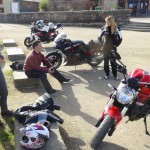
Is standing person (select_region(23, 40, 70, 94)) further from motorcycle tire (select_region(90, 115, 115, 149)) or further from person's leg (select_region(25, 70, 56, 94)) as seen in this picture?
motorcycle tire (select_region(90, 115, 115, 149))

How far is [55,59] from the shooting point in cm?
930

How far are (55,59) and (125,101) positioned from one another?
506cm

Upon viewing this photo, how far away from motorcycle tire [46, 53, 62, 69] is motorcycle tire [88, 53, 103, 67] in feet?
3.56

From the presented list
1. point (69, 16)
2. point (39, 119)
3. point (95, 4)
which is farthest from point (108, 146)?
point (95, 4)

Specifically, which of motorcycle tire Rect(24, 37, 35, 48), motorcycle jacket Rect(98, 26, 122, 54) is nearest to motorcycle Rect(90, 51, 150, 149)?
motorcycle jacket Rect(98, 26, 122, 54)

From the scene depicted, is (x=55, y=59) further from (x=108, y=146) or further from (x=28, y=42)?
(x=28, y=42)

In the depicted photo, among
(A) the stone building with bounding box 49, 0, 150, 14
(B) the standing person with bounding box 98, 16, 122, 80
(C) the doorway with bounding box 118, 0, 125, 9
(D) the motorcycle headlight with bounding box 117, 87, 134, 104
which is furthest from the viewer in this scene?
(C) the doorway with bounding box 118, 0, 125, 9

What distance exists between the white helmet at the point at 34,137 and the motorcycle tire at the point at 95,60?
5.66 m

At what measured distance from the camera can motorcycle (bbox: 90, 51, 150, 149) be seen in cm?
453

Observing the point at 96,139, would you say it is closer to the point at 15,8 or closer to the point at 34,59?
the point at 34,59

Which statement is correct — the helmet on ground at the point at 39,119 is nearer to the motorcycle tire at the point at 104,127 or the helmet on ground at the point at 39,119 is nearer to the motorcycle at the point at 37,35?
the motorcycle tire at the point at 104,127

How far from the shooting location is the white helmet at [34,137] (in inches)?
169

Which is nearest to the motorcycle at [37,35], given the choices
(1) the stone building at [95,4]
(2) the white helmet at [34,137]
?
(2) the white helmet at [34,137]

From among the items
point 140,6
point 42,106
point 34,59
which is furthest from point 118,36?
point 140,6
